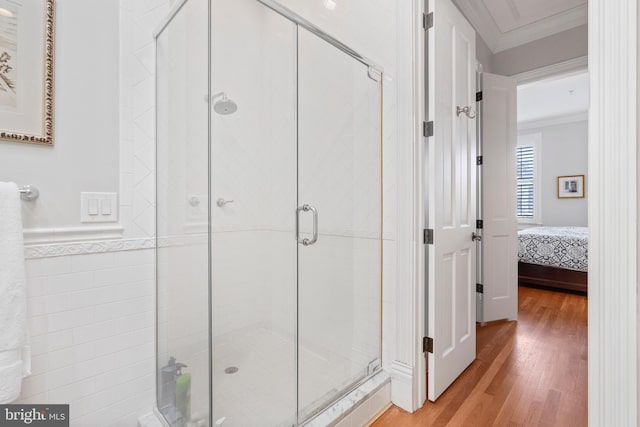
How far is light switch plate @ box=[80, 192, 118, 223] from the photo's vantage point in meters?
1.29

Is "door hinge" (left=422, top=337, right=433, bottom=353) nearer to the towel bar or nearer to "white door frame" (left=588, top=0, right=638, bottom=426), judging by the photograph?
"white door frame" (left=588, top=0, right=638, bottom=426)

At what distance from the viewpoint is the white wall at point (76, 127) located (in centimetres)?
117

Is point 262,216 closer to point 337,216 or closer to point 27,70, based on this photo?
point 337,216

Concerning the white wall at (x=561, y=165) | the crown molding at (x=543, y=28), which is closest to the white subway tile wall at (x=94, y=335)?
the crown molding at (x=543, y=28)

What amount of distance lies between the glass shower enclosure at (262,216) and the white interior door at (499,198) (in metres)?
1.70

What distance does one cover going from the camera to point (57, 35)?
3.99ft

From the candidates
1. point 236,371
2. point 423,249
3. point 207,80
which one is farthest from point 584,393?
point 207,80

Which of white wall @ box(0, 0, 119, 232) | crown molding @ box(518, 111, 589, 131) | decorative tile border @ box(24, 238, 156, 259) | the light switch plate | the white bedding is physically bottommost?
the white bedding

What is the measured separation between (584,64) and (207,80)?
11.4 ft

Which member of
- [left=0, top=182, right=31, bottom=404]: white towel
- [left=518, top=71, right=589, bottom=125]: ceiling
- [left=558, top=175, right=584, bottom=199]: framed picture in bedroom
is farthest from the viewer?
[left=558, top=175, right=584, bottom=199]: framed picture in bedroom

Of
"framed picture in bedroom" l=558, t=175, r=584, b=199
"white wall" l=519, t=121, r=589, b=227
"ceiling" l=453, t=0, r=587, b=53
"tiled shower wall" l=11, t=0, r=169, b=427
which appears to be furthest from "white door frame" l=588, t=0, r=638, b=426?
"framed picture in bedroom" l=558, t=175, r=584, b=199

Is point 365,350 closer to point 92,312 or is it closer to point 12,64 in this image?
point 92,312

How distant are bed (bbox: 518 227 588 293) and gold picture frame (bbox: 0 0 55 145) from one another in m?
5.06

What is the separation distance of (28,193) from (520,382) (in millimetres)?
2809
